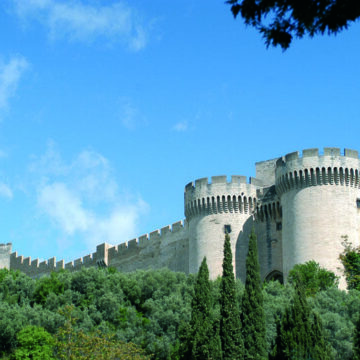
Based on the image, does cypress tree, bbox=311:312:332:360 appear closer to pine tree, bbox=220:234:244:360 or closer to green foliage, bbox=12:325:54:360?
pine tree, bbox=220:234:244:360

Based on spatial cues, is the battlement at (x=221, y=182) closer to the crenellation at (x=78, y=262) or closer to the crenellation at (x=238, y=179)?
the crenellation at (x=238, y=179)

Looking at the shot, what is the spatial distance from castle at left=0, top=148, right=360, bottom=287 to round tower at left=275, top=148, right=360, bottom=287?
0.04 metres

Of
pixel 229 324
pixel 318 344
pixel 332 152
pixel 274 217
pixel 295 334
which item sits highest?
pixel 332 152

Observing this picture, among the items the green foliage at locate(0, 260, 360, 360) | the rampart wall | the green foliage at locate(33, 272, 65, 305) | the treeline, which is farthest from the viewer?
the rampart wall

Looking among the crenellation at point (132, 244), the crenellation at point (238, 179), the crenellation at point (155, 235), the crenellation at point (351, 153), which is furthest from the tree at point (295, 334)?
the crenellation at point (132, 244)

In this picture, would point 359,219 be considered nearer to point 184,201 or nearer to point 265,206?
point 265,206

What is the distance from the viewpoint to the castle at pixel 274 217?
3394cm

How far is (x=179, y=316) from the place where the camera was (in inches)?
1196

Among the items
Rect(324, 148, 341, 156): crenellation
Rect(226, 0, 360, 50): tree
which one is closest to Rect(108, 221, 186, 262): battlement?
Rect(324, 148, 341, 156): crenellation

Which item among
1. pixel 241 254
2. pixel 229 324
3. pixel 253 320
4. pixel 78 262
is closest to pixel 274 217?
pixel 241 254

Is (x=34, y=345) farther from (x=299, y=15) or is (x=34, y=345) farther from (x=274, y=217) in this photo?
(x=299, y=15)

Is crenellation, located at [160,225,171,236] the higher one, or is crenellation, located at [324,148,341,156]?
crenellation, located at [324,148,341,156]

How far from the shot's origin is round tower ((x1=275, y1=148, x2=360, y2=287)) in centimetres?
3366

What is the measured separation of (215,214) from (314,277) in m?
7.24
